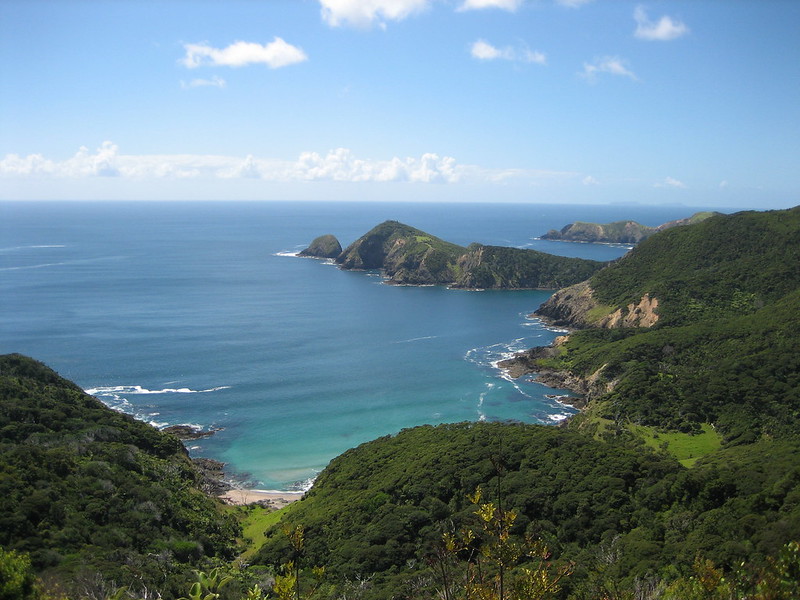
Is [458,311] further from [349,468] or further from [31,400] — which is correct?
[31,400]

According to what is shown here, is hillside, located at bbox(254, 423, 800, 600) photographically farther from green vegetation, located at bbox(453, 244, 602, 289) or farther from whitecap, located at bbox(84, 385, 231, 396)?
green vegetation, located at bbox(453, 244, 602, 289)

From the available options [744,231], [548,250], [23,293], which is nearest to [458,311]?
[744,231]

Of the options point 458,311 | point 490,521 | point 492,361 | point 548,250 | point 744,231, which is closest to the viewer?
point 490,521

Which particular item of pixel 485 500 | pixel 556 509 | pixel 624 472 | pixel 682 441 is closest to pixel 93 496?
pixel 485 500

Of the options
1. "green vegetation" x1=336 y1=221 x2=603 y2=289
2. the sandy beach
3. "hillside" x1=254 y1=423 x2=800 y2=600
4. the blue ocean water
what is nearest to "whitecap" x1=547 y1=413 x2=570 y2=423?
the blue ocean water

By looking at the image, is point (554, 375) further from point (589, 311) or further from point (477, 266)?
point (477, 266)

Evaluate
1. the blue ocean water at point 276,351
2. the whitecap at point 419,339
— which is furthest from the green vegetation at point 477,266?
the whitecap at point 419,339
